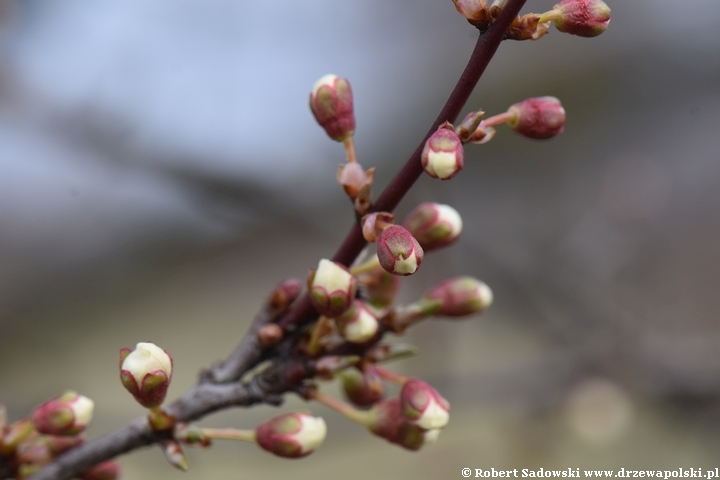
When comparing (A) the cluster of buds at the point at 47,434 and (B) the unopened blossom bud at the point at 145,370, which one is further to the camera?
(A) the cluster of buds at the point at 47,434

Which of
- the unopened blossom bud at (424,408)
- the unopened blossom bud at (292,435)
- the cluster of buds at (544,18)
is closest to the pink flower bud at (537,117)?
the cluster of buds at (544,18)

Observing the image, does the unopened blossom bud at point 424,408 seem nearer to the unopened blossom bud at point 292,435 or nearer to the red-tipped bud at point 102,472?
the unopened blossom bud at point 292,435

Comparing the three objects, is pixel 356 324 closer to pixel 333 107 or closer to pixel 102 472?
pixel 333 107

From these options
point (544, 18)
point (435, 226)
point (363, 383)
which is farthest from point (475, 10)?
point (363, 383)

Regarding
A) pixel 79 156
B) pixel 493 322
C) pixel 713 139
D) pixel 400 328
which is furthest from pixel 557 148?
pixel 400 328

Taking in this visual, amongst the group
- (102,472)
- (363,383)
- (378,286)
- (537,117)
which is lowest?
(102,472)

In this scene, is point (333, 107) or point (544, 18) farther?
point (333, 107)

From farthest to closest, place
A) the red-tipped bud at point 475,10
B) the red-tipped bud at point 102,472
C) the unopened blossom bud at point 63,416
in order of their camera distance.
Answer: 1. the red-tipped bud at point 102,472
2. the unopened blossom bud at point 63,416
3. the red-tipped bud at point 475,10
